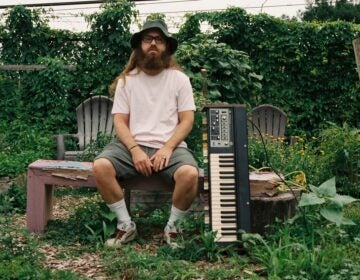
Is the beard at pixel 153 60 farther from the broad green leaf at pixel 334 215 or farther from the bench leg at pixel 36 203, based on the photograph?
the broad green leaf at pixel 334 215

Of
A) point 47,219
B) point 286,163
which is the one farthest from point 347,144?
point 47,219

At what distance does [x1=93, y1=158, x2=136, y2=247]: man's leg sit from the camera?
12.3 feet

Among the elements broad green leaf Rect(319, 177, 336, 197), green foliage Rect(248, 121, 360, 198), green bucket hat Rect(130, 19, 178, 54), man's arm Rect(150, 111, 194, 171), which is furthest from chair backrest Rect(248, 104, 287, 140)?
broad green leaf Rect(319, 177, 336, 197)

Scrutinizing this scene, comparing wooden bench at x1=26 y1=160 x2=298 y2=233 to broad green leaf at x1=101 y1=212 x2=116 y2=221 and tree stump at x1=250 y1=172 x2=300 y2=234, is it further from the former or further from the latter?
broad green leaf at x1=101 y1=212 x2=116 y2=221

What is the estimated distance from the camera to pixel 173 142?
3.89 metres

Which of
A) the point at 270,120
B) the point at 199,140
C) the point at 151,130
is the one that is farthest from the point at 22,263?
the point at 270,120

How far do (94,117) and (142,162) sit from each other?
3.89 metres

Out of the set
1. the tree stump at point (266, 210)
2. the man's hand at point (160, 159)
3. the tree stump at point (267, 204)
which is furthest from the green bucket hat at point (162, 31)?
the tree stump at point (266, 210)

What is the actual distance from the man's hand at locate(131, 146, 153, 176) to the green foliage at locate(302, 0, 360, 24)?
16576 millimetres

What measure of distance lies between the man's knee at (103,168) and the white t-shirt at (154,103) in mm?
292

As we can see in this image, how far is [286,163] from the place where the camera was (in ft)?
18.0

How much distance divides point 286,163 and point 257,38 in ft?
11.5

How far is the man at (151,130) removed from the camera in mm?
3756

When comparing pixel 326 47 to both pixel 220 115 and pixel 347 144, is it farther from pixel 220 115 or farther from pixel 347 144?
pixel 220 115
